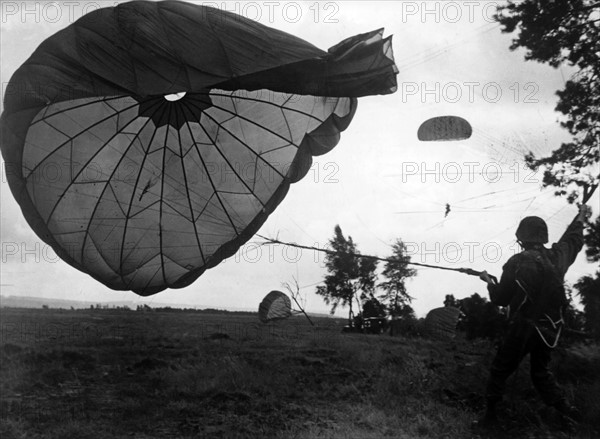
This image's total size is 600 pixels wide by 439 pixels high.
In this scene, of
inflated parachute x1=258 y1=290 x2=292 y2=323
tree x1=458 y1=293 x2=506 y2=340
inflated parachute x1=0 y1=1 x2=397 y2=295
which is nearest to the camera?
inflated parachute x1=0 y1=1 x2=397 y2=295

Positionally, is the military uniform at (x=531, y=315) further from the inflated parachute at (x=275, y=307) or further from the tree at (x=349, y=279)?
the inflated parachute at (x=275, y=307)

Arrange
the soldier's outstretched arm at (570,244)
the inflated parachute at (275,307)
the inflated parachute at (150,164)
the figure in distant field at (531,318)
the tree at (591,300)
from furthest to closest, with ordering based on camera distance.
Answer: the inflated parachute at (275,307) → the tree at (591,300) → the inflated parachute at (150,164) → the soldier's outstretched arm at (570,244) → the figure in distant field at (531,318)

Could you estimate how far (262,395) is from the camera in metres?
7.73

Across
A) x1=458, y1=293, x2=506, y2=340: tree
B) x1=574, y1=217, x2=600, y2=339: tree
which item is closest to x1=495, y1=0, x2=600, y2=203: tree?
x1=574, y1=217, x2=600, y2=339: tree

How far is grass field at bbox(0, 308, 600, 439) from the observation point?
6.04 m

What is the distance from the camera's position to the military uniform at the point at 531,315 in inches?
234

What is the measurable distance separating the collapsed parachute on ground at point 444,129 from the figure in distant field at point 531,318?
294cm

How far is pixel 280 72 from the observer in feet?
23.0

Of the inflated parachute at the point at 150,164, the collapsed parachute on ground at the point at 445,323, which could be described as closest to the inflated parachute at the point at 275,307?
the collapsed parachute on ground at the point at 445,323

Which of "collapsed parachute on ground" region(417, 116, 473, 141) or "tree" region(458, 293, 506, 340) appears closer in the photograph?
"collapsed parachute on ground" region(417, 116, 473, 141)

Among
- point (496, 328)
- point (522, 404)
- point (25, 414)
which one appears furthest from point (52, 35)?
point (496, 328)

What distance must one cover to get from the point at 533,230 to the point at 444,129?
2.94 m

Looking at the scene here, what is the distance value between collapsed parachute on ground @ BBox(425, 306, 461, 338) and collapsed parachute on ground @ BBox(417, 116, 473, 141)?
13.0 metres

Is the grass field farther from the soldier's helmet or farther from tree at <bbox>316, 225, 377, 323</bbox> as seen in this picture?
tree at <bbox>316, 225, 377, 323</bbox>
